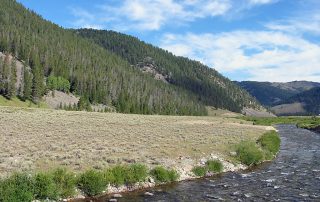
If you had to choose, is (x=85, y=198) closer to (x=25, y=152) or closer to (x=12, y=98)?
(x=25, y=152)

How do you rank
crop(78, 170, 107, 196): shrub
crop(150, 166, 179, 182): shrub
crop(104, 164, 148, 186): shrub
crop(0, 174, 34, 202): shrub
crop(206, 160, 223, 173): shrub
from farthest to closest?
crop(206, 160, 223, 173): shrub < crop(150, 166, 179, 182): shrub < crop(104, 164, 148, 186): shrub < crop(78, 170, 107, 196): shrub < crop(0, 174, 34, 202): shrub

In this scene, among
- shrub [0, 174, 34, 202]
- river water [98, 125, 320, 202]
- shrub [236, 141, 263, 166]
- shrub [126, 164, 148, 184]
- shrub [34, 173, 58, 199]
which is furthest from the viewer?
shrub [236, 141, 263, 166]

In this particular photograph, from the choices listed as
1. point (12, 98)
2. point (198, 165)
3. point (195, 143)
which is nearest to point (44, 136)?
point (195, 143)

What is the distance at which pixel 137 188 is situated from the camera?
27.2 metres

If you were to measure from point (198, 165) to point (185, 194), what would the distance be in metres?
8.19

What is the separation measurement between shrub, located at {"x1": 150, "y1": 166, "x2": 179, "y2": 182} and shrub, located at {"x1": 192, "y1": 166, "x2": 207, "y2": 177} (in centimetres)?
254

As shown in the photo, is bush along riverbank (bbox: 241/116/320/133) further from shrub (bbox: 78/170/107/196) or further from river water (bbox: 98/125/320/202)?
shrub (bbox: 78/170/107/196)

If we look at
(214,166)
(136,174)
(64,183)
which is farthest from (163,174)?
(64,183)

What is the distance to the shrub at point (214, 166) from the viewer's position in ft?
111

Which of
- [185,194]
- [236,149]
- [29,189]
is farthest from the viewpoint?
[236,149]

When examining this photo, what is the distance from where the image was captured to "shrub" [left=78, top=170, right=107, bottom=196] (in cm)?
2458

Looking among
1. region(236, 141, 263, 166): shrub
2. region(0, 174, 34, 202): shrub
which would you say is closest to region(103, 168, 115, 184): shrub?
region(0, 174, 34, 202): shrub

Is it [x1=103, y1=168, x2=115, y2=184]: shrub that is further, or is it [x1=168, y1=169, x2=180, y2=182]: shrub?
[x1=168, y1=169, x2=180, y2=182]: shrub

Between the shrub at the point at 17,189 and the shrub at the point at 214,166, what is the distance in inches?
639
